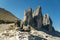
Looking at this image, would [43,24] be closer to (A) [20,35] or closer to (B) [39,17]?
(B) [39,17]

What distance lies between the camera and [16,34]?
1531 cm

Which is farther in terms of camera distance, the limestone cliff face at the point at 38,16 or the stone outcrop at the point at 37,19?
the limestone cliff face at the point at 38,16

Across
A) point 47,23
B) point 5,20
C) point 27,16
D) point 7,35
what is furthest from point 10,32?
point 47,23

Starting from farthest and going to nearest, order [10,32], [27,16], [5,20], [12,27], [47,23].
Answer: [47,23] → [27,16] → [5,20] → [12,27] → [10,32]

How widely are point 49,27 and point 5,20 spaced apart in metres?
115

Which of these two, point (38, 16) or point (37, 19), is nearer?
point (37, 19)

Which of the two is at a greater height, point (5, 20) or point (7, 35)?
point (5, 20)

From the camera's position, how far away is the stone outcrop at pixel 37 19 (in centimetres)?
12608

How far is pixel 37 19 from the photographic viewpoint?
130750mm

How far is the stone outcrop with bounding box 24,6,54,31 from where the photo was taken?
126 m

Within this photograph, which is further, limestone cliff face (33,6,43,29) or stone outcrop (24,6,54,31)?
limestone cliff face (33,6,43,29)

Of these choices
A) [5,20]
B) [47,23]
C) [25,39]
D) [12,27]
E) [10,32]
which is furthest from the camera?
[47,23]

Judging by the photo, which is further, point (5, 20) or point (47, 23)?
point (47, 23)

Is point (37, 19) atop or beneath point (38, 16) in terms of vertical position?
beneath
